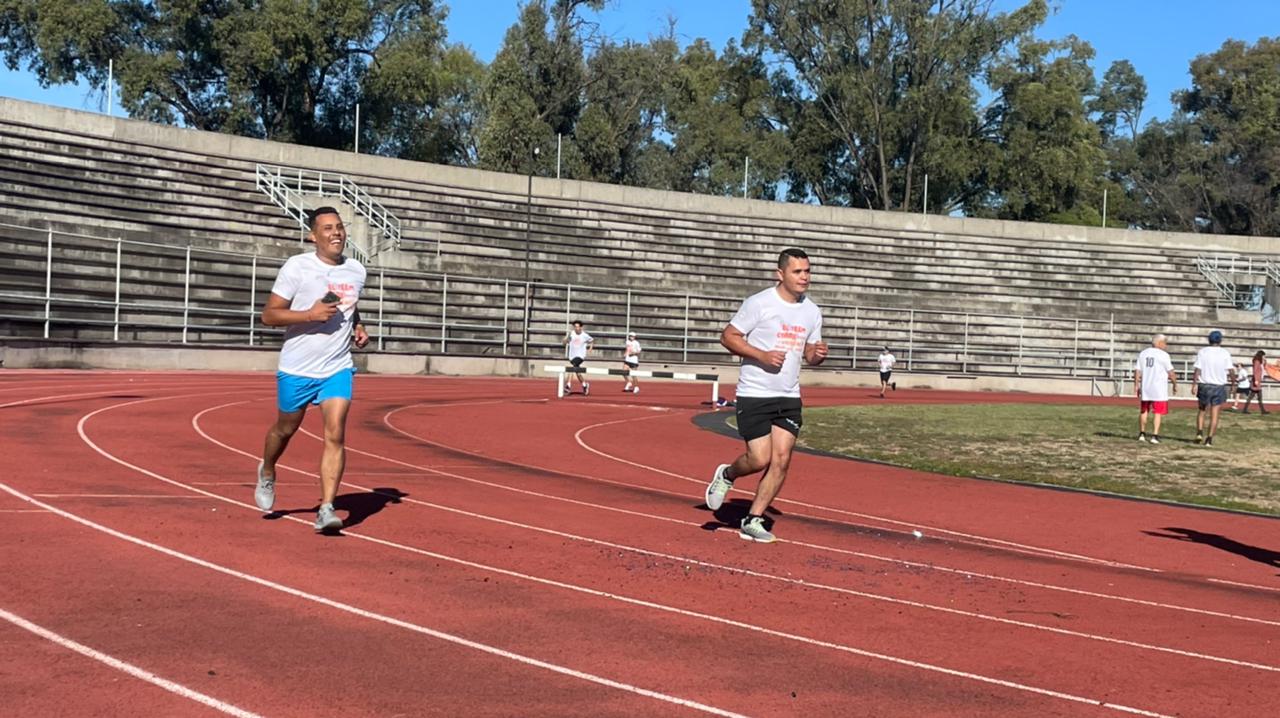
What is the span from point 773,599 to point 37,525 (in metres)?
4.96

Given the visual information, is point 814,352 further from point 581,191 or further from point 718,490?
point 581,191

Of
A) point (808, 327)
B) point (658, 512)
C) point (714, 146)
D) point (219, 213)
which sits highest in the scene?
point (714, 146)

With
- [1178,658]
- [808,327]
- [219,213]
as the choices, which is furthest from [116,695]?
[219,213]

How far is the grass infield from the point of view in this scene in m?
14.9

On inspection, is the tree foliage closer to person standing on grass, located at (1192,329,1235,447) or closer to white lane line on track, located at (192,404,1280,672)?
person standing on grass, located at (1192,329,1235,447)

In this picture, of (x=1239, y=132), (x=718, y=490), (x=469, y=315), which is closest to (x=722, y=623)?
(x=718, y=490)

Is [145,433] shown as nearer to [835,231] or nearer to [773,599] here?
[773,599]

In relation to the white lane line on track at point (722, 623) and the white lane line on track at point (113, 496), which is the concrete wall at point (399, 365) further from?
the white lane line on track at point (722, 623)

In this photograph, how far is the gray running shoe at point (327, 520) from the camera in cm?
850

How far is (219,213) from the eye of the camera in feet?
116

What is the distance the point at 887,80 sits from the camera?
61500 mm

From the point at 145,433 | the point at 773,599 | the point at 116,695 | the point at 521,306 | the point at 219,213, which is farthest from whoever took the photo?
the point at 521,306

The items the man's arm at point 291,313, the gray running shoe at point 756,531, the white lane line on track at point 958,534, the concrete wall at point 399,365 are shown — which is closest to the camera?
the man's arm at point 291,313

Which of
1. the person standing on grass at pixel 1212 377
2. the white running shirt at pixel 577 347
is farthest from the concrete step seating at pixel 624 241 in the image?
the person standing on grass at pixel 1212 377
